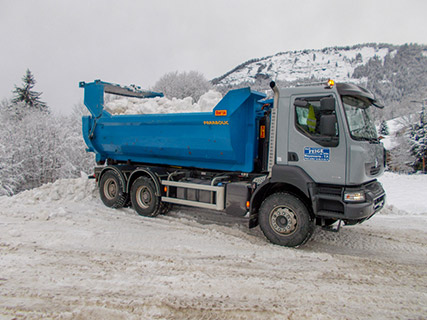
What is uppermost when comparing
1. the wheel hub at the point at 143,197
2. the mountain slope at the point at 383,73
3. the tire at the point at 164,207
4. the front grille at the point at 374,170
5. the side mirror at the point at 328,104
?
the mountain slope at the point at 383,73

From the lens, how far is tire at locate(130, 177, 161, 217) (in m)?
6.84

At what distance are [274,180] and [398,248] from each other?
8.15 ft

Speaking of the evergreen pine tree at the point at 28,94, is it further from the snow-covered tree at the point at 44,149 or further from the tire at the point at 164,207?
the tire at the point at 164,207

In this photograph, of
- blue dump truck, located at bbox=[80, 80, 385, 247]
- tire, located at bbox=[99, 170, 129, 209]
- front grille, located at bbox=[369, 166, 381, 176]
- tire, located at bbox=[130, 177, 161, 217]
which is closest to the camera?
blue dump truck, located at bbox=[80, 80, 385, 247]

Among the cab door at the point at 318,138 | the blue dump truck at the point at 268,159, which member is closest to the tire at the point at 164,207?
the blue dump truck at the point at 268,159

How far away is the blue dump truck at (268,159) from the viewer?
457cm

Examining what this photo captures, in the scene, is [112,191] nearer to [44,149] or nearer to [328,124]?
[328,124]

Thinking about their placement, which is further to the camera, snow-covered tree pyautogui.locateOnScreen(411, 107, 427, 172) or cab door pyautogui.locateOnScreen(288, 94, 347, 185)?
snow-covered tree pyautogui.locateOnScreen(411, 107, 427, 172)

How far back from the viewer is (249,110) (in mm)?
5605

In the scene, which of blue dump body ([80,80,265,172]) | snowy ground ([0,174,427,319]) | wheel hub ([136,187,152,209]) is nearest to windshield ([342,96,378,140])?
blue dump body ([80,80,265,172])

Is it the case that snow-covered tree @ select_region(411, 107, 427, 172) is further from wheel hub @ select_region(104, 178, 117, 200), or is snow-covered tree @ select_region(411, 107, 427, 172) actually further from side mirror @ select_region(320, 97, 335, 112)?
wheel hub @ select_region(104, 178, 117, 200)

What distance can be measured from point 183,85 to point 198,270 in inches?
1067

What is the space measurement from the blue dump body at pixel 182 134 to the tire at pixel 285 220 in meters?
0.91

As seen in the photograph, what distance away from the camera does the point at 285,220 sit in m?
5.02
